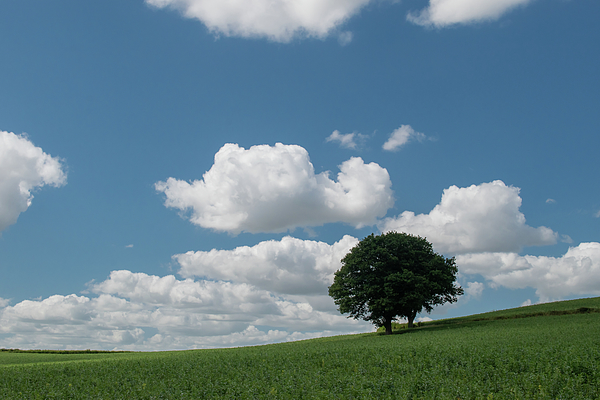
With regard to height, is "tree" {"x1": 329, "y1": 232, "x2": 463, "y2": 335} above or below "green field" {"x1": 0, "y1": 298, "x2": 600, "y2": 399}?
above

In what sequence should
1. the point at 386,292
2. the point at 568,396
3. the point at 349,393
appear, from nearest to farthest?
the point at 568,396, the point at 349,393, the point at 386,292

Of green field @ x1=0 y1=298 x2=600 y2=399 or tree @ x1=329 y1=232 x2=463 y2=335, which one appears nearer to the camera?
green field @ x1=0 y1=298 x2=600 y2=399

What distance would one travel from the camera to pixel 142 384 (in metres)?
20.6

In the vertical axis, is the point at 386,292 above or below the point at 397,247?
below

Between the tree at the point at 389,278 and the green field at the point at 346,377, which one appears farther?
the tree at the point at 389,278

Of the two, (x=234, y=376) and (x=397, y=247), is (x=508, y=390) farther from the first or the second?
(x=397, y=247)

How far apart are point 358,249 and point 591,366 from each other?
3673 cm

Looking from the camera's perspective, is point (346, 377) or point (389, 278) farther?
point (389, 278)

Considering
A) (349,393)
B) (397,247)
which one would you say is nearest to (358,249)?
(397,247)

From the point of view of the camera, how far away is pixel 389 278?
49.8 meters

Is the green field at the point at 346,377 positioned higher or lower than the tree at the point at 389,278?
lower

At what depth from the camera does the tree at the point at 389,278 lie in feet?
164

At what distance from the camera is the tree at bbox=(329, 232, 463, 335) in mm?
49969

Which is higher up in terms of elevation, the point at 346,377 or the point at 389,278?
the point at 389,278
